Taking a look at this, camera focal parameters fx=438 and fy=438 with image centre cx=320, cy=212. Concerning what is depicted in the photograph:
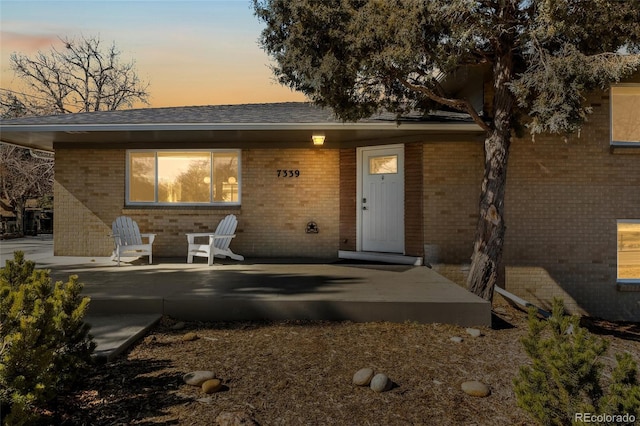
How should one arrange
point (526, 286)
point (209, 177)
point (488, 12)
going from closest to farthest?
point (488, 12) → point (526, 286) → point (209, 177)

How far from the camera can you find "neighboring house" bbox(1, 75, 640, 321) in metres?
8.40

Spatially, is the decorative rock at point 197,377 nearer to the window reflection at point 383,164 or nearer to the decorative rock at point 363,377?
the decorative rock at point 363,377

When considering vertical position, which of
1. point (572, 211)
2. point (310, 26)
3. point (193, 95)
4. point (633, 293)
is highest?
point (193, 95)

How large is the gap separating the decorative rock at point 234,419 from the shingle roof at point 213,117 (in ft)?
18.7

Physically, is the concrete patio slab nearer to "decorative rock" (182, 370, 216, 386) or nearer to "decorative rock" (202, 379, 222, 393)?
"decorative rock" (182, 370, 216, 386)

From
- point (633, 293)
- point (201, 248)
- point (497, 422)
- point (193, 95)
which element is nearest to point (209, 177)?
point (201, 248)

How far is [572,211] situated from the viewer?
333 inches

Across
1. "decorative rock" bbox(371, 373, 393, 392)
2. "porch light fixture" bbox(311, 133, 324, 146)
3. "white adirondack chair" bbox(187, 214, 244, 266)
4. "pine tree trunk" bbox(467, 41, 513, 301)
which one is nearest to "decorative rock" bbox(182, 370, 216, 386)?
"decorative rock" bbox(371, 373, 393, 392)

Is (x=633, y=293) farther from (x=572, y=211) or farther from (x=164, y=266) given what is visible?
(x=164, y=266)

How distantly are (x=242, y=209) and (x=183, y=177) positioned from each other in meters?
1.59

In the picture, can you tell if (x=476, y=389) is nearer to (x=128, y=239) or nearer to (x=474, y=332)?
(x=474, y=332)

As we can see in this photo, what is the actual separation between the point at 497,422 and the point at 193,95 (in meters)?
19.2

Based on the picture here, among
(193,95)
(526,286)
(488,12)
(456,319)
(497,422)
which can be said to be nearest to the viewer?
(497,422)

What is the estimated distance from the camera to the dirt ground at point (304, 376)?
279 cm
